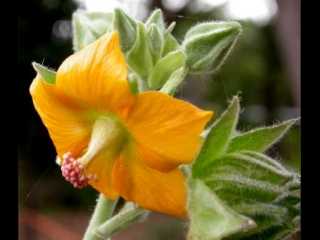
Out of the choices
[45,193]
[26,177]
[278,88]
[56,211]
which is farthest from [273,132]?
[278,88]

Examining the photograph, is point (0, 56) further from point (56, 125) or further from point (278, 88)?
point (278, 88)

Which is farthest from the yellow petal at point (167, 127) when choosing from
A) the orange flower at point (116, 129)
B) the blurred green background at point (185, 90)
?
the blurred green background at point (185, 90)

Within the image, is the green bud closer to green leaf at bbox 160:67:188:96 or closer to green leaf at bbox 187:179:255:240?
green leaf at bbox 160:67:188:96

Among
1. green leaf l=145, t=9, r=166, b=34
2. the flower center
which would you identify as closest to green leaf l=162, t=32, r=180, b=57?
green leaf l=145, t=9, r=166, b=34

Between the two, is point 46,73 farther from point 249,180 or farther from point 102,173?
point 249,180

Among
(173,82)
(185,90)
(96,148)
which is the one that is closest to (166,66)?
(173,82)

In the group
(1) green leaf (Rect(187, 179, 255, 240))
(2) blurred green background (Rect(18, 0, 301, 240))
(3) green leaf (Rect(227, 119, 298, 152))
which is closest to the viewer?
(1) green leaf (Rect(187, 179, 255, 240))

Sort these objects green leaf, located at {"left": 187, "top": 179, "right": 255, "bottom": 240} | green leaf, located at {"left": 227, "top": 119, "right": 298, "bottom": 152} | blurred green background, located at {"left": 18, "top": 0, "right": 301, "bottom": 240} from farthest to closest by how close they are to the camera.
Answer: blurred green background, located at {"left": 18, "top": 0, "right": 301, "bottom": 240}, green leaf, located at {"left": 227, "top": 119, "right": 298, "bottom": 152}, green leaf, located at {"left": 187, "top": 179, "right": 255, "bottom": 240}
